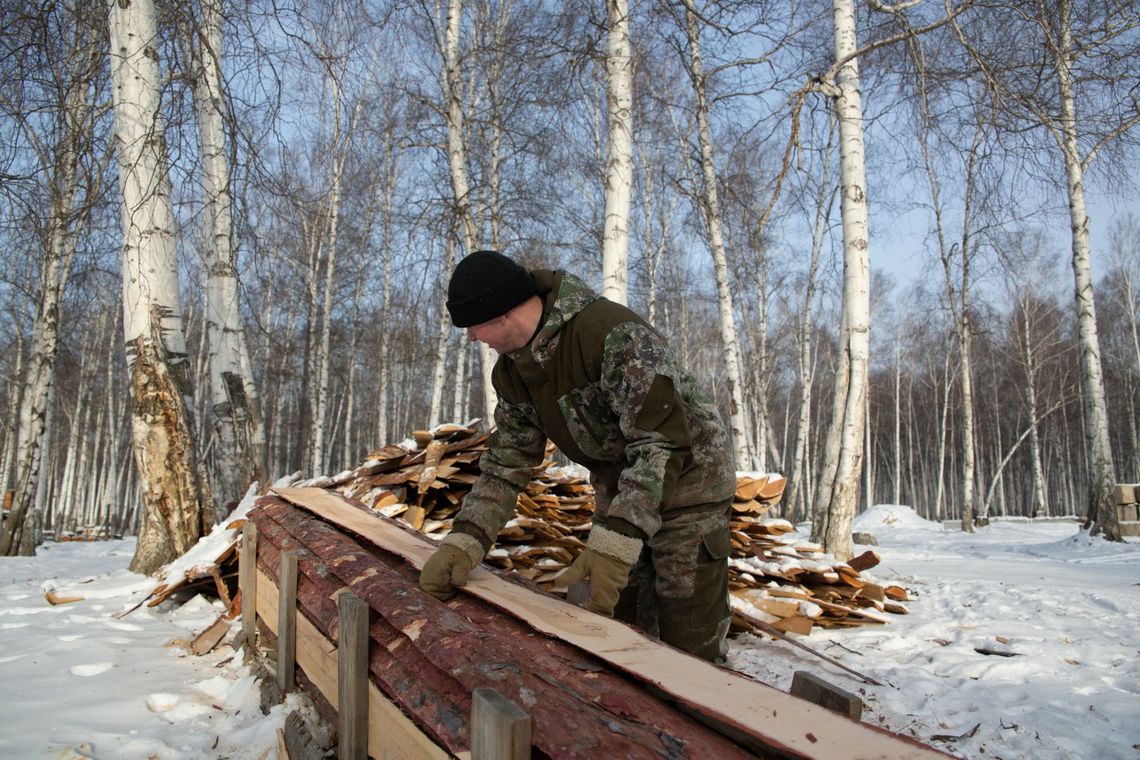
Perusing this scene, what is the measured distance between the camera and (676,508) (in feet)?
8.40

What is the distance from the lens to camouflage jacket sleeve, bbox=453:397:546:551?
2.60m

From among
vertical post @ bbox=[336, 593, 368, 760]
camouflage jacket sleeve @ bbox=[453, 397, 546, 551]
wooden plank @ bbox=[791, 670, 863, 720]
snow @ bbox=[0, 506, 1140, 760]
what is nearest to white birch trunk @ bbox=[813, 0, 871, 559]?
snow @ bbox=[0, 506, 1140, 760]

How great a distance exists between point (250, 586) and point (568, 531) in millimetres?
2106

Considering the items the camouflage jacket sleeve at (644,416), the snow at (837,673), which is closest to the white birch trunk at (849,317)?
the snow at (837,673)

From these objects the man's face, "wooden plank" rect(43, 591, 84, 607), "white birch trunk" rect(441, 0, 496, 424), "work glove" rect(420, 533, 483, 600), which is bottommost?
"wooden plank" rect(43, 591, 84, 607)

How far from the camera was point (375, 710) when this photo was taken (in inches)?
81.3

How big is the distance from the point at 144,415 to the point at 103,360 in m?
22.1

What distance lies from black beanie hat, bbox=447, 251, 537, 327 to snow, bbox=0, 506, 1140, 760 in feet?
6.21

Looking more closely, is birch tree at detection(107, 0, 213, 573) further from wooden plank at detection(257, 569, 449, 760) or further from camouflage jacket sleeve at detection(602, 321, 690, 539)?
camouflage jacket sleeve at detection(602, 321, 690, 539)

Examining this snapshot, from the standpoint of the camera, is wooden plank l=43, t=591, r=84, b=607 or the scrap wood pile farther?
wooden plank l=43, t=591, r=84, b=607

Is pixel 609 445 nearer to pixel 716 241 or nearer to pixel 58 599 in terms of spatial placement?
pixel 58 599

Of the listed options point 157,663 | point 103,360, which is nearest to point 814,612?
point 157,663

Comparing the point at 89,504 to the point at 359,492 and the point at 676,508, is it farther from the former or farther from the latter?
the point at 676,508

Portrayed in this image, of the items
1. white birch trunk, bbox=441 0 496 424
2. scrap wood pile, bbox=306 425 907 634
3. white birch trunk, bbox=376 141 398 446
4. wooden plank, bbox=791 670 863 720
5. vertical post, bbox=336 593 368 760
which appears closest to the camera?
wooden plank, bbox=791 670 863 720
